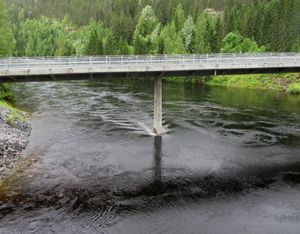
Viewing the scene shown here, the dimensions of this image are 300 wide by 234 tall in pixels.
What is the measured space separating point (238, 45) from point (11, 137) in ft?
292

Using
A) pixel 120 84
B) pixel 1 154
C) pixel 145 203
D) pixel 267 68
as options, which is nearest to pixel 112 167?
pixel 145 203

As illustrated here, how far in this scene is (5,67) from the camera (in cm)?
4209

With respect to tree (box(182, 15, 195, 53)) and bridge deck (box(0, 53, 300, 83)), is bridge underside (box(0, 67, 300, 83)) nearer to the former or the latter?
bridge deck (box(0, 53, 300, 83))

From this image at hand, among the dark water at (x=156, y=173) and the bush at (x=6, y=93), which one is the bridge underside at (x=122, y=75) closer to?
the dark water at (x=156, y=173)

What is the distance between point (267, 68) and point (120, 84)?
60.9 metres

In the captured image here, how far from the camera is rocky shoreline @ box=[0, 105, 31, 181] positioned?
39.5 metres

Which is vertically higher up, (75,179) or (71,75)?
(71,75)

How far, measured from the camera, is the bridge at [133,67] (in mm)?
43031

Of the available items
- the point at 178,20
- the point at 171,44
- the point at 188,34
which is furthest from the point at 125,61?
the point at 178,20

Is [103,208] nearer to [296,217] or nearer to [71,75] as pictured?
[296,217]

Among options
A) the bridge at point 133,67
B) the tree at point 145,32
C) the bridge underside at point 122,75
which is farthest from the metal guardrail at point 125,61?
the tree at point 145,32

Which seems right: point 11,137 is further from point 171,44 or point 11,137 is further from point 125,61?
point 171,44

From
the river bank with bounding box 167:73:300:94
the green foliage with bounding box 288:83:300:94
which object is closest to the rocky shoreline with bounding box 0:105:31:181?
the green foliage with bounding box 288:83:300:94

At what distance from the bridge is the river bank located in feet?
148
